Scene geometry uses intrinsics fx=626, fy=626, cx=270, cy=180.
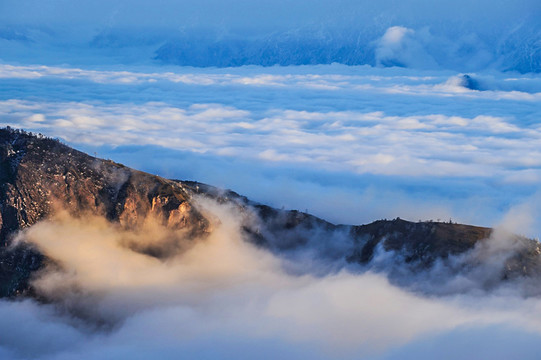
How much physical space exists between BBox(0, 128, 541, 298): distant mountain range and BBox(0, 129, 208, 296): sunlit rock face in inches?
4.8

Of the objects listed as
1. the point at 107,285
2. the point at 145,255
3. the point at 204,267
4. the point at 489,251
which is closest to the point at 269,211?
the point at 204,267

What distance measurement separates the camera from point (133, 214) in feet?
270

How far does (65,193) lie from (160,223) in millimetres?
12735

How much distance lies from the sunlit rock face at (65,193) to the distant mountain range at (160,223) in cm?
12

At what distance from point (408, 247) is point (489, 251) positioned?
1026cm

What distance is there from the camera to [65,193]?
263 ft

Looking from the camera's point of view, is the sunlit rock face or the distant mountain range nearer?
the distant mountain range

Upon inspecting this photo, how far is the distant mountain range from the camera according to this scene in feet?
253

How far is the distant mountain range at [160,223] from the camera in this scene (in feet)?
253

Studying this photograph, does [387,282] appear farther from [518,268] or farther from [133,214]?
[133,214]

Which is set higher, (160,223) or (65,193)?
(65,193)

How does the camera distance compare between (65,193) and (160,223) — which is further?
(160,223)

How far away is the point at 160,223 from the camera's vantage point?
83688 mm

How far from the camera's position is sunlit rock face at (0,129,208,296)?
254 feet
